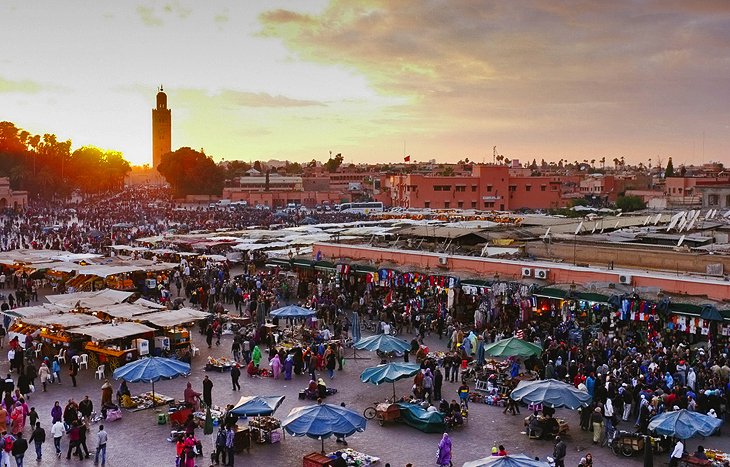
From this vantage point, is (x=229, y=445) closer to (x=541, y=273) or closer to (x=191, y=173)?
(x=541, y=273)

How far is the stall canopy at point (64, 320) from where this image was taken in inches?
734

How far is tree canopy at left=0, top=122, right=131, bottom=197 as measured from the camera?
8819cm

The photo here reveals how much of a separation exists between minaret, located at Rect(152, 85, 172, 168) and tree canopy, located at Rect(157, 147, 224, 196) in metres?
76.6

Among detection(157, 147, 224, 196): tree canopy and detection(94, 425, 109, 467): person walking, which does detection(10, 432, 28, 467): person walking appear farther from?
detection(157, 147, 224, 196): tree canopy

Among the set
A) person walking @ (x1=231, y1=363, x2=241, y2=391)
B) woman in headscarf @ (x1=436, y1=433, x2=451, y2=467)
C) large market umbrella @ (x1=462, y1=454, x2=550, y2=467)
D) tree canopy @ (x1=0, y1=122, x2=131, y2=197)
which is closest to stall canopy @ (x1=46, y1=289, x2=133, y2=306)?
person walking @ (x1=231, y1=363, x2=241, y2=391)

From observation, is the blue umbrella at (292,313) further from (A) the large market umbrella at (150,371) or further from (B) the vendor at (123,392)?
(B) the vendor at (123,392)

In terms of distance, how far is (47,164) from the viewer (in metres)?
94.2

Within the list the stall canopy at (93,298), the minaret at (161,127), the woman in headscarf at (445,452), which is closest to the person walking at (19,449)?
the woman in headscarf at (445,452)

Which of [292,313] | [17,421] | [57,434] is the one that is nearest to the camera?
[57,434]

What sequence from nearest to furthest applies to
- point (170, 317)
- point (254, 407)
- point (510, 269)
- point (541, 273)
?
point (254, 407), point (170, 317), point (541, 273), point (510, 269)

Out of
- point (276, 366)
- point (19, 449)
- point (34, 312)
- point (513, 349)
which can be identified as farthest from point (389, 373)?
point (34, 312)

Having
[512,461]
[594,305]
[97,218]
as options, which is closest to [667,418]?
[512,461]

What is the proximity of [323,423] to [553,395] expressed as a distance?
425 cm

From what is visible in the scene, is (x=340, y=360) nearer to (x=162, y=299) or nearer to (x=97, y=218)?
(x=162, y=299)
